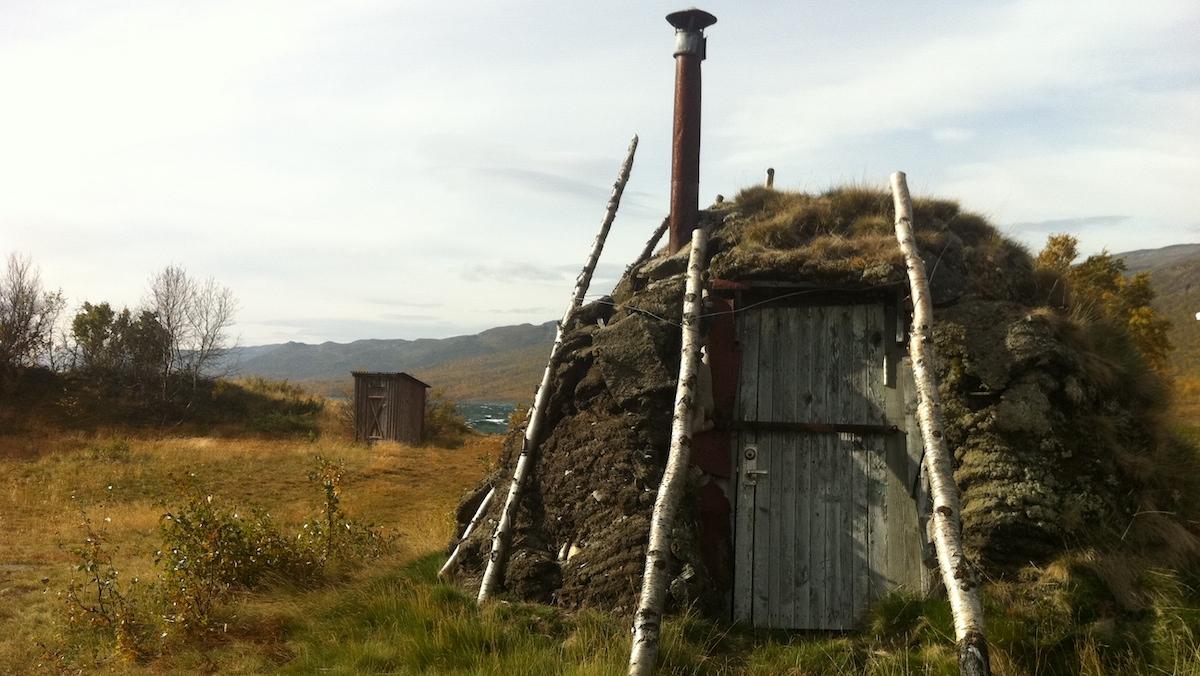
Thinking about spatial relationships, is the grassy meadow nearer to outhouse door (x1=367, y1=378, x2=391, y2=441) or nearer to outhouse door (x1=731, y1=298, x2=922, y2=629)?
outhouse door (x1=731, y1=298, x2=922, y2=629)

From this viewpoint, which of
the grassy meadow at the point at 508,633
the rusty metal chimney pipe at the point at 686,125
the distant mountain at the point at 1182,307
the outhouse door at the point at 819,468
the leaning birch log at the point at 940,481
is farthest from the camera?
the distant mountain at the point at 1182,307

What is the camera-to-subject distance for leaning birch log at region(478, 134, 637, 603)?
7.44m

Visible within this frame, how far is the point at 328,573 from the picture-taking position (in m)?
8.53

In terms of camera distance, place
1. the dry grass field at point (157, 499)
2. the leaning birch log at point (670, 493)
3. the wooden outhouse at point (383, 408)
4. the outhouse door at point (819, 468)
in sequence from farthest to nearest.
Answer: the wooden outhouse at point (383, 408)
the dry grass field at point (157, 499)
the outhouse door at point (819, 468)
the leaning birch log at point (670, 493)

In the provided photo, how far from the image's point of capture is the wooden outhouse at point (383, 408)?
26.7m

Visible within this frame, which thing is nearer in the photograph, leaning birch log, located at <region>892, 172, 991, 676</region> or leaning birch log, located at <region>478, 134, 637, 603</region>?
leaning birch log, located at <region>892, 172, 991, 676</region>

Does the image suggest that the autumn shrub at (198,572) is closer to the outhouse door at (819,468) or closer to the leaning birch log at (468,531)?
the leaning birch log at (468,531)

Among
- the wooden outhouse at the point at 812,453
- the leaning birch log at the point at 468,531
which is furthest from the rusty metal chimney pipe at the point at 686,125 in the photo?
the leaning birch log at the point at 468,531

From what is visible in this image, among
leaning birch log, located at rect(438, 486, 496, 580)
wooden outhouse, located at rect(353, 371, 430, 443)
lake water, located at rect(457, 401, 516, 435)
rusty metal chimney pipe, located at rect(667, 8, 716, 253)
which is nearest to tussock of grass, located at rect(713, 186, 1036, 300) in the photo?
rusty metal chimney pipe, located at rect(667, 8, 716, 253)

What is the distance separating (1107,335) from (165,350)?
1250 inches

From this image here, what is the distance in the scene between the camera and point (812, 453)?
23.9 feet

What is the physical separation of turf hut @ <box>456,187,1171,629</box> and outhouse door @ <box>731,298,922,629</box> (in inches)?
0.6

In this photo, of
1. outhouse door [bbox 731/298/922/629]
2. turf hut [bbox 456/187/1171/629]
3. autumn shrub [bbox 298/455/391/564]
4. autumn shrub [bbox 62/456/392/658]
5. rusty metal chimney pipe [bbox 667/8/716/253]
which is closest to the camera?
turf hut [bbox 456/187/1171/629]

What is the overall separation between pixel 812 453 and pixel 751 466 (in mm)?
526
